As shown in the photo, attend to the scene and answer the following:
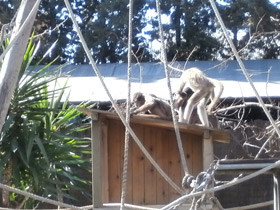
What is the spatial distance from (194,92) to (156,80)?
588cm

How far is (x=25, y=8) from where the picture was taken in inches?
251

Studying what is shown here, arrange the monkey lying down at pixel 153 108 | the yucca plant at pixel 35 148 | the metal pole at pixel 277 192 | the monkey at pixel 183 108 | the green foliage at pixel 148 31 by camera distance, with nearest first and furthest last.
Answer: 1. the metal pole at pixel 277 192
2. the monkey lying down at pixel 153 108
3. the yucca plant at pixel 35 148
4. the monkey at pixel 183 108
5. the green foliage at pixel 148 31

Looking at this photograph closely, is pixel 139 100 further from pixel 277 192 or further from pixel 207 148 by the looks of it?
pixel 277 192

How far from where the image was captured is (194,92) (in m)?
11.3

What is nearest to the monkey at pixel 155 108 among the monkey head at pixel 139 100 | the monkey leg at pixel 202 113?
the monkey head at pixel 139 100

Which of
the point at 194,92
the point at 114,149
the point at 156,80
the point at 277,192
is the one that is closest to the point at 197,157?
the point at 114,149

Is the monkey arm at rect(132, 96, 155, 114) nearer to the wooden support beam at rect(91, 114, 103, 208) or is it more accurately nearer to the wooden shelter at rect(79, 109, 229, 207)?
the wooden shelter at rect(79, 109, 229, 207)

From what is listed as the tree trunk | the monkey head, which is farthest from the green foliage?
the tree trunk

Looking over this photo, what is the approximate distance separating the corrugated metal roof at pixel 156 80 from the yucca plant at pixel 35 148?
11.3 feet

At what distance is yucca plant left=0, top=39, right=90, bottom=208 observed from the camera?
33.2ft

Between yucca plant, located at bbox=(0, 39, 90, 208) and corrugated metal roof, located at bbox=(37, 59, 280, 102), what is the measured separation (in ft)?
11.3

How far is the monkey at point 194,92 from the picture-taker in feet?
35.1

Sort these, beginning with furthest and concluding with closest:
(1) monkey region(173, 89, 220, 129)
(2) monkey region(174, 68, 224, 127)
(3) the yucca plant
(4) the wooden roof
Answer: (2) monkey region(174, 68, 224, 127) < (1) monkey region(173, 89, 220, 129) < (3) the yucca plant < (4) the wooden roof

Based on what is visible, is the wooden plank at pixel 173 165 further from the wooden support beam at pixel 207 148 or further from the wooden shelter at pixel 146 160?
the wooden support beam at pixel 207 148
